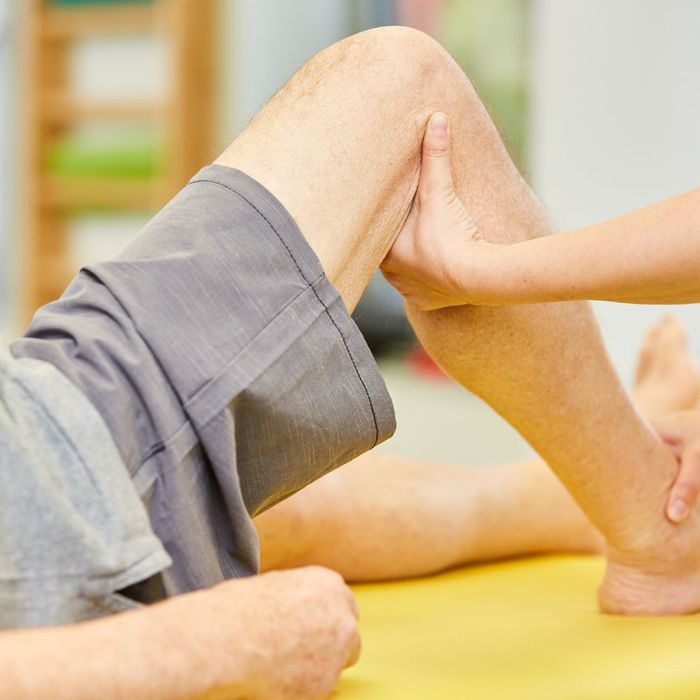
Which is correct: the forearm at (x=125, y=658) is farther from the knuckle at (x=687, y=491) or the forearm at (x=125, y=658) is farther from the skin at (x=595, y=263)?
the knuckle at (x=687, y=491)

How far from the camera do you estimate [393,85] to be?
109 centimetres

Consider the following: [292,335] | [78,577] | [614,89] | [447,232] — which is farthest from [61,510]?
[614,89]

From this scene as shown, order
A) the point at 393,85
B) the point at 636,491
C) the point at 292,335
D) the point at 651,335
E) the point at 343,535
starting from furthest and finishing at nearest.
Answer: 1. the point at 651,335
2. the point at 343,535
3. the point at 636,491
4. the point at 393,85
5. the point at 292,335

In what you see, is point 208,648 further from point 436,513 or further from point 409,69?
point 436,513

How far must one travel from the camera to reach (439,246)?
3.59ft

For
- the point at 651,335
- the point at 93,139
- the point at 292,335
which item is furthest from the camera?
the point at 93,139

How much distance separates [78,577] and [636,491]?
0.67 m

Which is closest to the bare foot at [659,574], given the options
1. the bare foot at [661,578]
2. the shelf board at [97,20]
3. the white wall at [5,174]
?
the bare foot at [661,578]

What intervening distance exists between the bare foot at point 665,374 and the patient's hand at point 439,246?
49 centimetres

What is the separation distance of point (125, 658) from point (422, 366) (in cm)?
283

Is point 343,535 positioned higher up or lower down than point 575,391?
lower down

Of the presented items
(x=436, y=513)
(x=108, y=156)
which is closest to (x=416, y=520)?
(x=436, y=513)

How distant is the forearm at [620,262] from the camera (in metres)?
0.93

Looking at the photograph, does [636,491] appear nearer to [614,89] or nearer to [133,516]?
[133,516]
